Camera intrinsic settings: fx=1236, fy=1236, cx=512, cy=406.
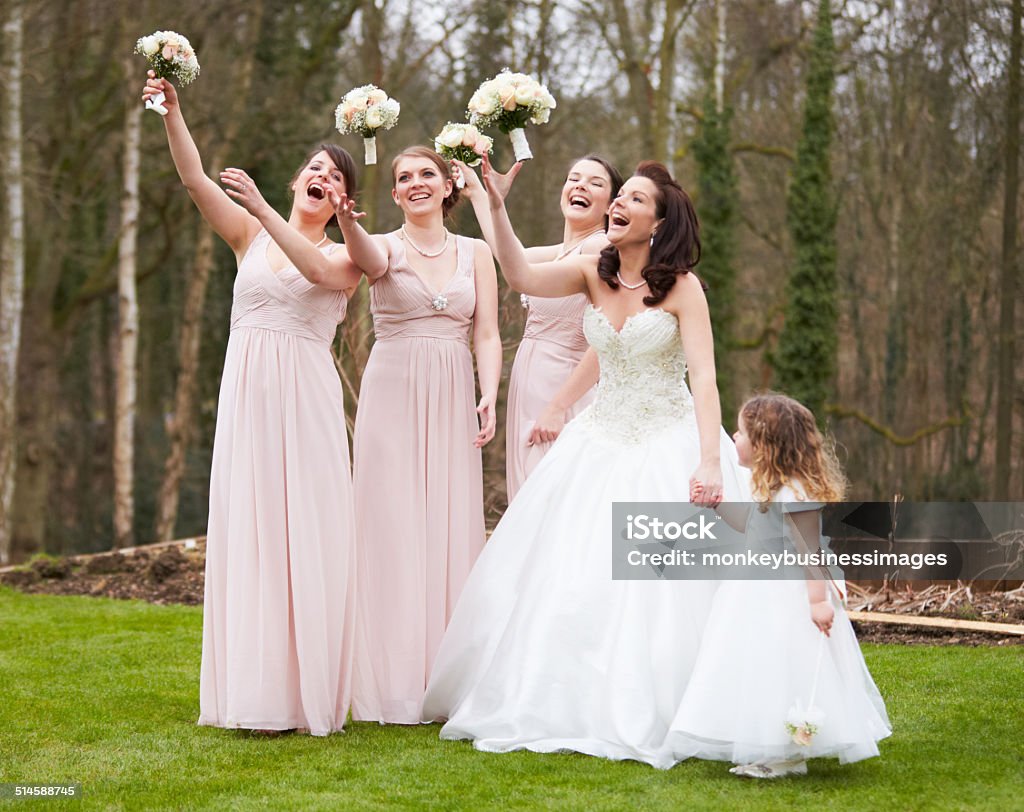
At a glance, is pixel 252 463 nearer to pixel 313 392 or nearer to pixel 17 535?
pixel 313 392

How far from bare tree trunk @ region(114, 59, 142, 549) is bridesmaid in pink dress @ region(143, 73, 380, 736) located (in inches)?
366

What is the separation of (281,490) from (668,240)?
73.2 inches

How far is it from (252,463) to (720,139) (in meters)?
15.0

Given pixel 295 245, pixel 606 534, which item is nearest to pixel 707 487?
pixel 606 534

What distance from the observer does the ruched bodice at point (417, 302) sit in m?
5.45

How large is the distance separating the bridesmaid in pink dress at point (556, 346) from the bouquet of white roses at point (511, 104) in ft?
2.30

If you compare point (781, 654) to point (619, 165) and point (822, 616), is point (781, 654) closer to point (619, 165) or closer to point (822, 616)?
point (822, 616)

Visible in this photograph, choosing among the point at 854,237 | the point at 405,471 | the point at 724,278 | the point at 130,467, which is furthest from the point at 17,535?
the point at 854,237

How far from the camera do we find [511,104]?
4.92 m

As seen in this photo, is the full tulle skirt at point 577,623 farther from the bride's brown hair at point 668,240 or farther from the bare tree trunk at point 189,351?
the bare tree trunk at point 189,351

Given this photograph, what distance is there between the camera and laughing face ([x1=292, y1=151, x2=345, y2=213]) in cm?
516

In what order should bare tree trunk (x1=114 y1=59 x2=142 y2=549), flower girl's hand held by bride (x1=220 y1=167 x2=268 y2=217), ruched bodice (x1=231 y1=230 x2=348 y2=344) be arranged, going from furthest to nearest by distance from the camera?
bare tree trunk (x1=114 y1=59 x2=142 y2=549), ruched bodice (x1=231 y1=230 x2=348 y2=344), flower girl's hand held by bride (x1=220 y1=167 x2=268 y2=217)

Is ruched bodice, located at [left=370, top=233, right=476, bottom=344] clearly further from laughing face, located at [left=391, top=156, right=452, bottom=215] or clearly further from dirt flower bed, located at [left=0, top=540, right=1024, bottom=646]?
dirt flower bed, located at [left=0, top=540, right=1024, bottom=646]

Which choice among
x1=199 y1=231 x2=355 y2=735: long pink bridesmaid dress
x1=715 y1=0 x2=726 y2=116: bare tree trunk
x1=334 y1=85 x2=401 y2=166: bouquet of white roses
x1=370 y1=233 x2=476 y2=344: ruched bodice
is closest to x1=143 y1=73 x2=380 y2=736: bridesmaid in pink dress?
x1=199 y1=231 x2=355 y2=735: long pink bridesmaid dress
